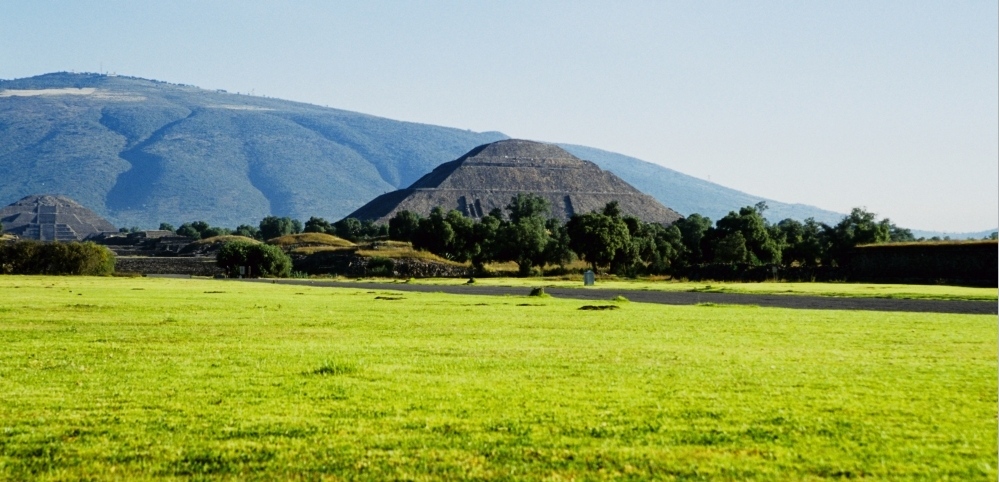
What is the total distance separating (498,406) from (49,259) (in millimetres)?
101887

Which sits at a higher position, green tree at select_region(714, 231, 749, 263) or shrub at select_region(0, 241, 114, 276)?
green tree at select_region(714, 231, 749, 263)

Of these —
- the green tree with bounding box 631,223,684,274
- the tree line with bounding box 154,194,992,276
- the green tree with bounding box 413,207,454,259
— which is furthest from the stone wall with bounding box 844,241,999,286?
the green tree with bounding box 413,207,454,259

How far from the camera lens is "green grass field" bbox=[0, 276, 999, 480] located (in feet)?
31.8

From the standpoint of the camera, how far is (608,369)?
16.8m

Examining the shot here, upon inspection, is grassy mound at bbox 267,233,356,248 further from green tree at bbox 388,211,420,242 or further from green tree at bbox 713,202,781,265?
green tree at bbox 713,202,781,265

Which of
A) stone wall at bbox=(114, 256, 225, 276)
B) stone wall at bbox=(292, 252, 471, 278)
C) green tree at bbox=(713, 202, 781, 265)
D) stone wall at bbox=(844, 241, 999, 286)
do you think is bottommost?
stone wall at bbox=(114, 256, 225, 276)

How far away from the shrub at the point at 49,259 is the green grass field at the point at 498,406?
85767mm

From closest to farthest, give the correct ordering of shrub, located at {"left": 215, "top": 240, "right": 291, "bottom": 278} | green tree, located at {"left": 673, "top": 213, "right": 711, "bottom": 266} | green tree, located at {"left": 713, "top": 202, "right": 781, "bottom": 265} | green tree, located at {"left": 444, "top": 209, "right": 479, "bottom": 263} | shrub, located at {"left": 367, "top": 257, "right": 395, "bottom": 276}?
shrub, located at {"left": 215, "top": 240, "right": 291, "bottom": 278}
green tree, located at {"left": 713, "top": 202, "right": 781, "bottom": 265}
shrub, located at {"left": 367, "top": 257, "right": 395, "bottom": 276}
green tree, located at {"left": 673, "top": 213, "right": 711, "bottom": 266}
green tree, located at {"left": 444, "top": 209, "right": 479, "bottom": 263}

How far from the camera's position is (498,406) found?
12844mm

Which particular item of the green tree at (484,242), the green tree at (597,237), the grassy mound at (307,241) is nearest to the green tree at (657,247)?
the green tree at (597,237)

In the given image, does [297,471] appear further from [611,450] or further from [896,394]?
[896,394]

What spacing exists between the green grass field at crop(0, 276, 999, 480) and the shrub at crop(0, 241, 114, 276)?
85.8 meters

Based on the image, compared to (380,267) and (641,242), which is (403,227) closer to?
(380,267)

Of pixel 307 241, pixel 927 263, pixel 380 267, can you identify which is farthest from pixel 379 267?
pixel 927 263
